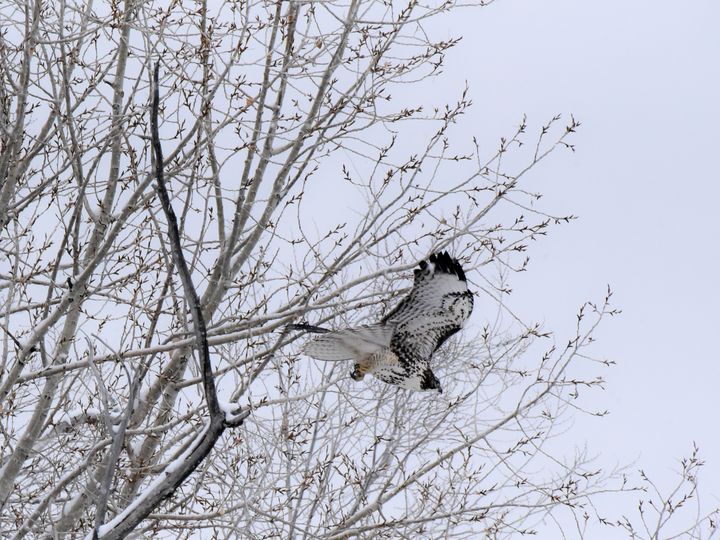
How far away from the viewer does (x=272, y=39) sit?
614 cm

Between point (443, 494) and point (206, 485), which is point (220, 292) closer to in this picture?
point (206, 485)

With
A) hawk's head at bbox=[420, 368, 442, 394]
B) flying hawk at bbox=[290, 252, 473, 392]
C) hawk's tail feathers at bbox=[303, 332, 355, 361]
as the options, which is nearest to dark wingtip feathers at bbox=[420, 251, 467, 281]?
flying hawk at bbox=[290, 252, 473, 392]

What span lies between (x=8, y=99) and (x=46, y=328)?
1757mm

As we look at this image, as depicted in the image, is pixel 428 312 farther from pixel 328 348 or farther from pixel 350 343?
pixel 328 348

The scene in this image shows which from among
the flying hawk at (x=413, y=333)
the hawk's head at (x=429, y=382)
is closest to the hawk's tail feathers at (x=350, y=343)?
the flying hawk at (x=413, y=333)

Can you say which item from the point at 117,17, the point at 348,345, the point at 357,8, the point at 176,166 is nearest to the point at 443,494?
the point at 348,345

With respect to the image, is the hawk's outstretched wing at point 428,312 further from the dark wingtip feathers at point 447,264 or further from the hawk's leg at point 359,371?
the hawk's leg at point 359,371

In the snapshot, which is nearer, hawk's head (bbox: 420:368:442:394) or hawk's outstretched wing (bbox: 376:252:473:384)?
hawk's outstretched wing (bbox: 376:252:473:384)

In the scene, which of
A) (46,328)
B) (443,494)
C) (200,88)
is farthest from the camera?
(443,494)

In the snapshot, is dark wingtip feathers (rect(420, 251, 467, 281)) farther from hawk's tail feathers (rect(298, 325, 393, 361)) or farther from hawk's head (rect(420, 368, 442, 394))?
hawk's head (rect(420, 368, 442, 394))

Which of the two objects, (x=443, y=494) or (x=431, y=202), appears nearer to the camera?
(x=431, y=202)

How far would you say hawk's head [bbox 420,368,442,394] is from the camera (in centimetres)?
625

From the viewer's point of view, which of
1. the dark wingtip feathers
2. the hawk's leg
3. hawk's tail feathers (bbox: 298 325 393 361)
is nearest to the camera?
the dark wingtip feathers

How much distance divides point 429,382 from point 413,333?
487 millimetres
